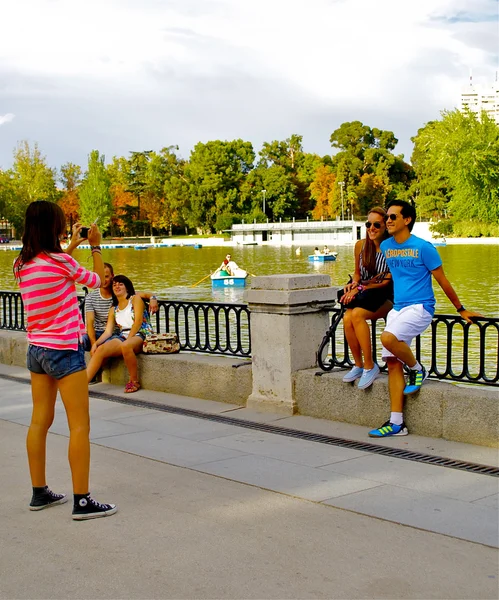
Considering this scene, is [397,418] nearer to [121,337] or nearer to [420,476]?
[420,476]

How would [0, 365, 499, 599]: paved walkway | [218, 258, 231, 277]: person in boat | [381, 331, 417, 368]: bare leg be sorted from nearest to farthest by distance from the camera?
[0, 365, 499, 599]: paved walkway
[381, 331, 417, 368]: bare leg
[218, 258, 231, 277]: person in boat

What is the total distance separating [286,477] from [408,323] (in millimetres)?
1720

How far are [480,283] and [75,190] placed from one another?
117836 mm

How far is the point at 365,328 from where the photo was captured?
24.2 ft

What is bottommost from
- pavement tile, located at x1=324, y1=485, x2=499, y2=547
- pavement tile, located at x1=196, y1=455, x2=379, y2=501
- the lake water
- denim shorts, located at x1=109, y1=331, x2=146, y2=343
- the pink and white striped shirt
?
the lake water

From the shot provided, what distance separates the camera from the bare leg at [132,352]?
9.52 metres

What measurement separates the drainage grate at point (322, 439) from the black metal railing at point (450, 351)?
92 centimetres

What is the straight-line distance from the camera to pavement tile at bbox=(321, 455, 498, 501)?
5.54m

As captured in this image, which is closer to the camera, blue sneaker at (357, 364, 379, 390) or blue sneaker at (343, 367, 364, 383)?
blue sneaker at (357, 364, 379, 390)

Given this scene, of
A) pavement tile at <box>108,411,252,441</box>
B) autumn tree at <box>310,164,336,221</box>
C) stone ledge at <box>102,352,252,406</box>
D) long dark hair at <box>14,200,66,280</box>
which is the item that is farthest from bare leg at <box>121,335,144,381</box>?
autumn tree at <box>310,164,336,221</box>

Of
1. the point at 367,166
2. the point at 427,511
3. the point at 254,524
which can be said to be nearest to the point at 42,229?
the point at 254,524

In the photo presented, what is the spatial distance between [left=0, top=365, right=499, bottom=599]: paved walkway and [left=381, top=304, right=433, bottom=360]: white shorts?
0.85 metres

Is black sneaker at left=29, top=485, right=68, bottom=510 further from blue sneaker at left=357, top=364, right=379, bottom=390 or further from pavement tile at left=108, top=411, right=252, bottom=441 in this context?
blue sneaker at left=357, top=364, right=379, bottom=390

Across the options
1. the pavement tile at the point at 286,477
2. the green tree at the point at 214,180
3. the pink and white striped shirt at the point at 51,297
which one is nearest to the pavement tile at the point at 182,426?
the pavement tile at the point at 286,477
